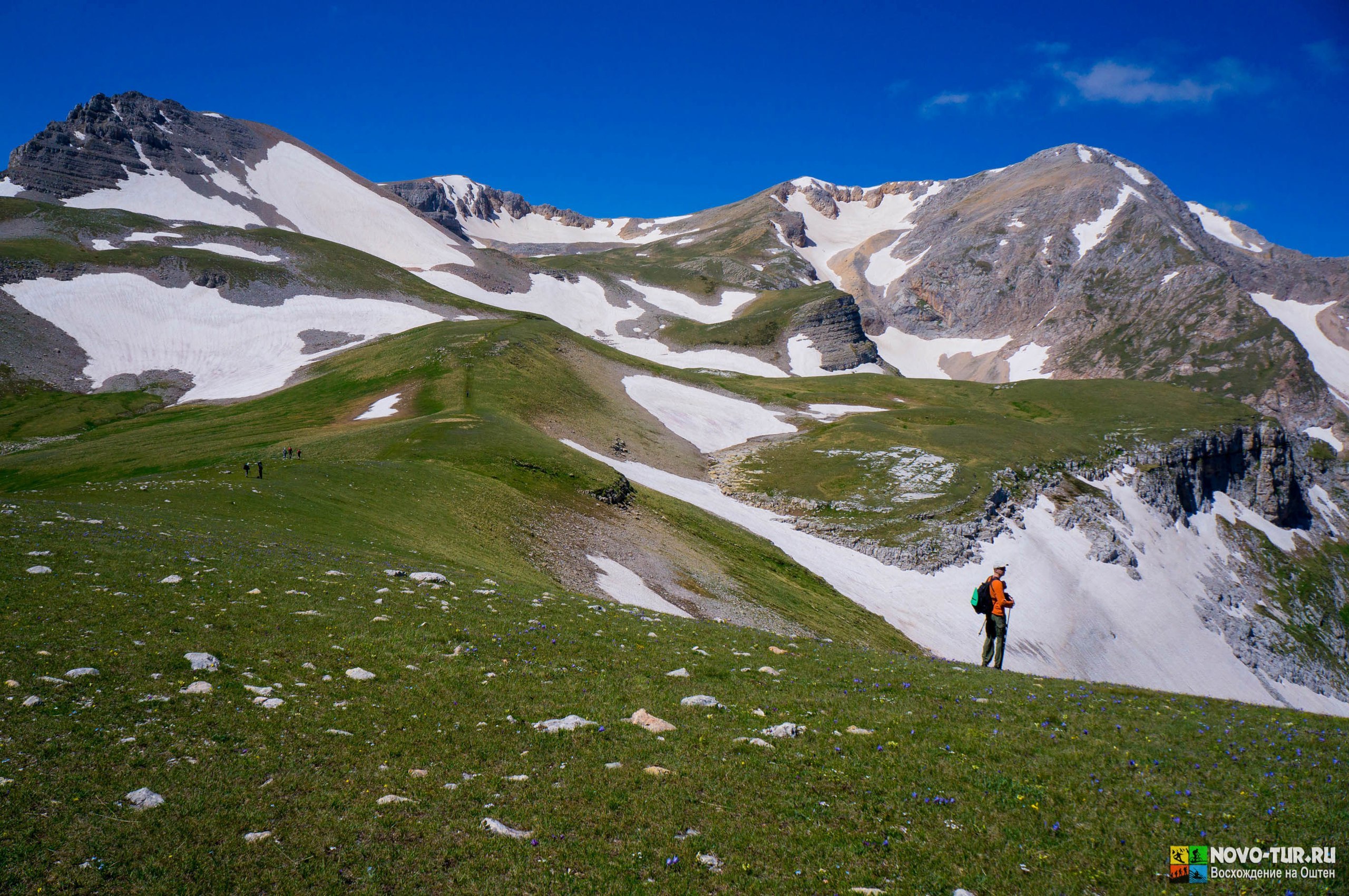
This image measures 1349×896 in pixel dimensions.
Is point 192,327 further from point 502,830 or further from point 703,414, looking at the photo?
point 502,830

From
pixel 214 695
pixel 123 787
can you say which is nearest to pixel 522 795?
pixel 123 787

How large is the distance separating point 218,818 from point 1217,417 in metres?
141

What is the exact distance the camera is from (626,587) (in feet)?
124

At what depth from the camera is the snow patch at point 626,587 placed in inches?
1406

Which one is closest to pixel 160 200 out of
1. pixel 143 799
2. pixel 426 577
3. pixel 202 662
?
pixel 426 577

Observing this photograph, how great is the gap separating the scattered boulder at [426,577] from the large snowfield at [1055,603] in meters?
43.9

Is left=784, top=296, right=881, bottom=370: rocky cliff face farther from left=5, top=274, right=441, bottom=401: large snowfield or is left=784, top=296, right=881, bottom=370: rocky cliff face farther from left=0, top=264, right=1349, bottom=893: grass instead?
left=0, top=264, right=1349, bottom=893: grass

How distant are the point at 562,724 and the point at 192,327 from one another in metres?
139

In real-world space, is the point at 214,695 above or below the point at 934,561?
above

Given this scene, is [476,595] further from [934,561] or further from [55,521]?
[934,561]

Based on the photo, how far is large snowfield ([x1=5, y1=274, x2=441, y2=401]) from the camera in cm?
10906

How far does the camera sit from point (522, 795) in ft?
34.7

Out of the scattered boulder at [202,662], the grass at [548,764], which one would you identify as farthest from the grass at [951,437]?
the scattered boulder at [202,662]

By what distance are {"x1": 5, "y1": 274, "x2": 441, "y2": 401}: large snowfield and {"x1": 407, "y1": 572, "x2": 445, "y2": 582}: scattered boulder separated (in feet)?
293
